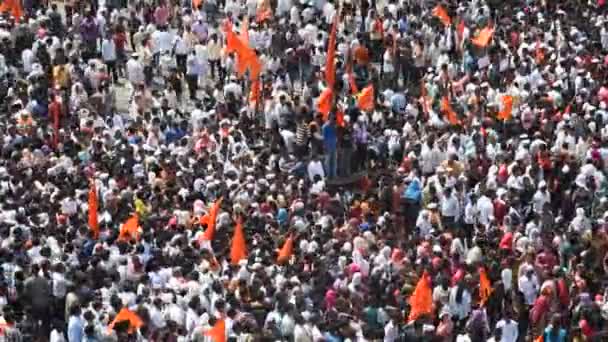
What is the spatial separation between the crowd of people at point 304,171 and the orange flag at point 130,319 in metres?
0.04

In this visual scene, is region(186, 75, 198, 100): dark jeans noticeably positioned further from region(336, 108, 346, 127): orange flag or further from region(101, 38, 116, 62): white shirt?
region(336, 108, 346, 127): orange flag

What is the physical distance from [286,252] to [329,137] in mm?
4416


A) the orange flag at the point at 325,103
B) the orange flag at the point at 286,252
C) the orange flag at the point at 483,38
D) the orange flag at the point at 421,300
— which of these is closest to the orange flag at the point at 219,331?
the orange flag at the point at 421,300

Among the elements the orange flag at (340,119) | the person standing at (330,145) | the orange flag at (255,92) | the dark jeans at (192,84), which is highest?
the dark jeans at (192,84)

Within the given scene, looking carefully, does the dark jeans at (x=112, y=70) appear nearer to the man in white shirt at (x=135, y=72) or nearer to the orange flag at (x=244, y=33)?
the man in white shirt at (x=135, y=72)

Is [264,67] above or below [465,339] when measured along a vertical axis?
above

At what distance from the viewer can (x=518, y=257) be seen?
861 inches

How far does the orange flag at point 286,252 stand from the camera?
21.7m

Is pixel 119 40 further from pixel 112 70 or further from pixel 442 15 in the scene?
pixel 442 15

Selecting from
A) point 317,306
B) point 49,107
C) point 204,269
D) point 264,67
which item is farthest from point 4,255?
point 264,67

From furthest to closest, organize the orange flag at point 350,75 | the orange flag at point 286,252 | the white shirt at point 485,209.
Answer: the orange flag at point 350,75, the white shirt at point 485,209, the orange flag at point 286,252

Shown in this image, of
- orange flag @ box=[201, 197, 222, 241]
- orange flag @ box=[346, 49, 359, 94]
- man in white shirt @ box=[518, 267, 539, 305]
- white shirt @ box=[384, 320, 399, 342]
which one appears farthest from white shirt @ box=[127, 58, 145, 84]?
white shirt @ box=[384, 320, 399, 342]

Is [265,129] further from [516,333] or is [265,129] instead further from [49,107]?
[516,333]

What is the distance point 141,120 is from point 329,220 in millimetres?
5360
